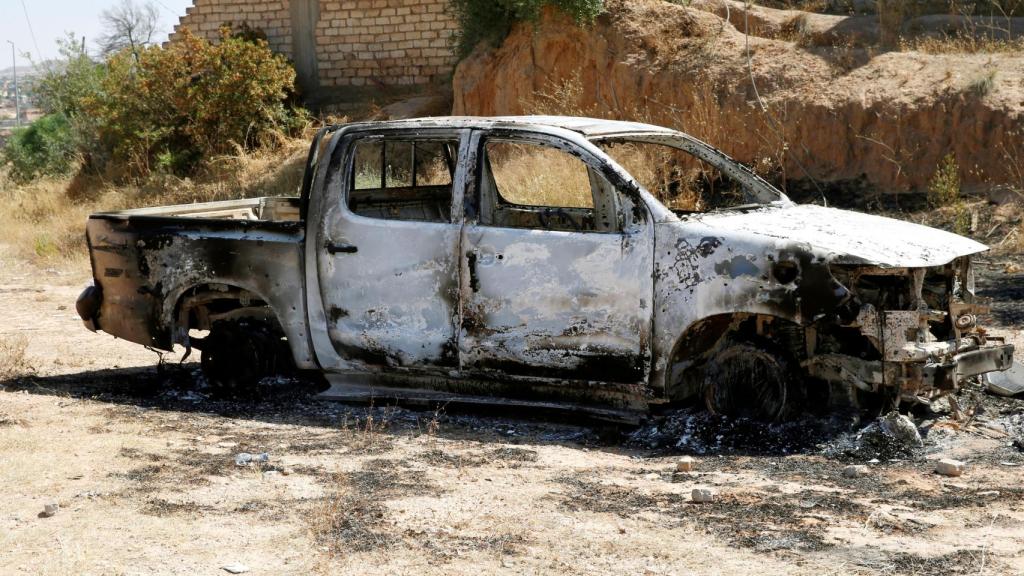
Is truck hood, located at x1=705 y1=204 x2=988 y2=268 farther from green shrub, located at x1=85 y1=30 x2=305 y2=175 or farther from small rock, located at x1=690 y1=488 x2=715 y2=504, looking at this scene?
green shrub, located at x1=85 y1=30 x2=305 y2=175

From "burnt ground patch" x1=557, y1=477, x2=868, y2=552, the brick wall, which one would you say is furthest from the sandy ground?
Result: the brick wall

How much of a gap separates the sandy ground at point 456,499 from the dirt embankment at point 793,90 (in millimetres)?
8367

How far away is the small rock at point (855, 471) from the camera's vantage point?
5.70m

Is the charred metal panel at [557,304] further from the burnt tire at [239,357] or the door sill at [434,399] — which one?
the burnt tire at [239,357]

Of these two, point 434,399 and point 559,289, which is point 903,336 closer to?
point 559,289

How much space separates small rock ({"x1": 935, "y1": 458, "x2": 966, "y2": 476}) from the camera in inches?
223

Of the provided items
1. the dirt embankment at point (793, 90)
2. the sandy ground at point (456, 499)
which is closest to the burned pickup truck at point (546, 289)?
the sandy ground at point (456, 499)

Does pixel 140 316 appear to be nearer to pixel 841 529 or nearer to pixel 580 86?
pixel 841 529

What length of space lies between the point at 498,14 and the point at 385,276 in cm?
1379

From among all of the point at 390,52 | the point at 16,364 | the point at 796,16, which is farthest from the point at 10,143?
the point at 16,364

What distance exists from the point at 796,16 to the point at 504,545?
15.2 m

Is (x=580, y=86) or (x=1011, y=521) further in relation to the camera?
(x=580, y=86)

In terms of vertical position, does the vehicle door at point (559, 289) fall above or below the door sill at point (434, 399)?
above

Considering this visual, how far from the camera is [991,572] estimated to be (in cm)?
435
